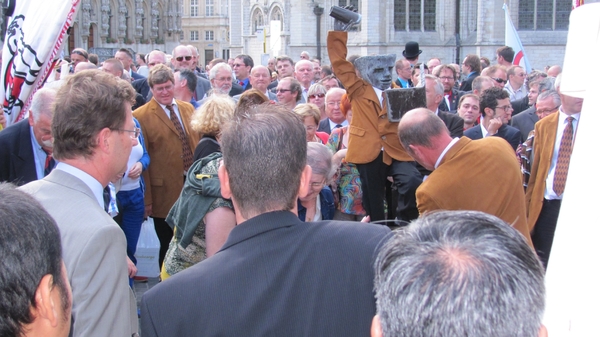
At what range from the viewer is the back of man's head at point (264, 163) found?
2.04 m

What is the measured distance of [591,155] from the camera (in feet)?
Result: 5.01

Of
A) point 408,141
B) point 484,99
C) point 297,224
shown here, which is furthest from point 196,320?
point 484,99

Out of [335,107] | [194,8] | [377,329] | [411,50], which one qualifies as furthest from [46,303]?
[194,8]

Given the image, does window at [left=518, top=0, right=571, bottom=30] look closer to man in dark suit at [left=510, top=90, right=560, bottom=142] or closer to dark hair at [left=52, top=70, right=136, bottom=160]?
man in dark suit at [left=510, top=90, right=560, bottom=142]

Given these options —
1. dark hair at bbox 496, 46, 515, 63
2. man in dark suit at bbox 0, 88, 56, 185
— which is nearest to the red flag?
man in dark suit at bbox 0, 88, 56, 185

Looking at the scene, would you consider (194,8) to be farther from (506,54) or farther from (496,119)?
(496,119)

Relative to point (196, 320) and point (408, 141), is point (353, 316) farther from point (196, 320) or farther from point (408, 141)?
point (408, 141)

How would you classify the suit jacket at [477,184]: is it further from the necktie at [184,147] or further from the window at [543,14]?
the window at [543,14]

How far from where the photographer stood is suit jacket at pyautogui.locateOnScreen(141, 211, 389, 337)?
74.0 inches

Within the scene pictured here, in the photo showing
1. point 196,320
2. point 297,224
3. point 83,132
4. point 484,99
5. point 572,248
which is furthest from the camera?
point 484,99

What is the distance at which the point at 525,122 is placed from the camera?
6992 mm

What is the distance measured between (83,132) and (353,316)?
4.45ft

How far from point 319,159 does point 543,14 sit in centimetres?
3528

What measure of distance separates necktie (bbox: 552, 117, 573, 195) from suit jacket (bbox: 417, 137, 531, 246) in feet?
4.23
